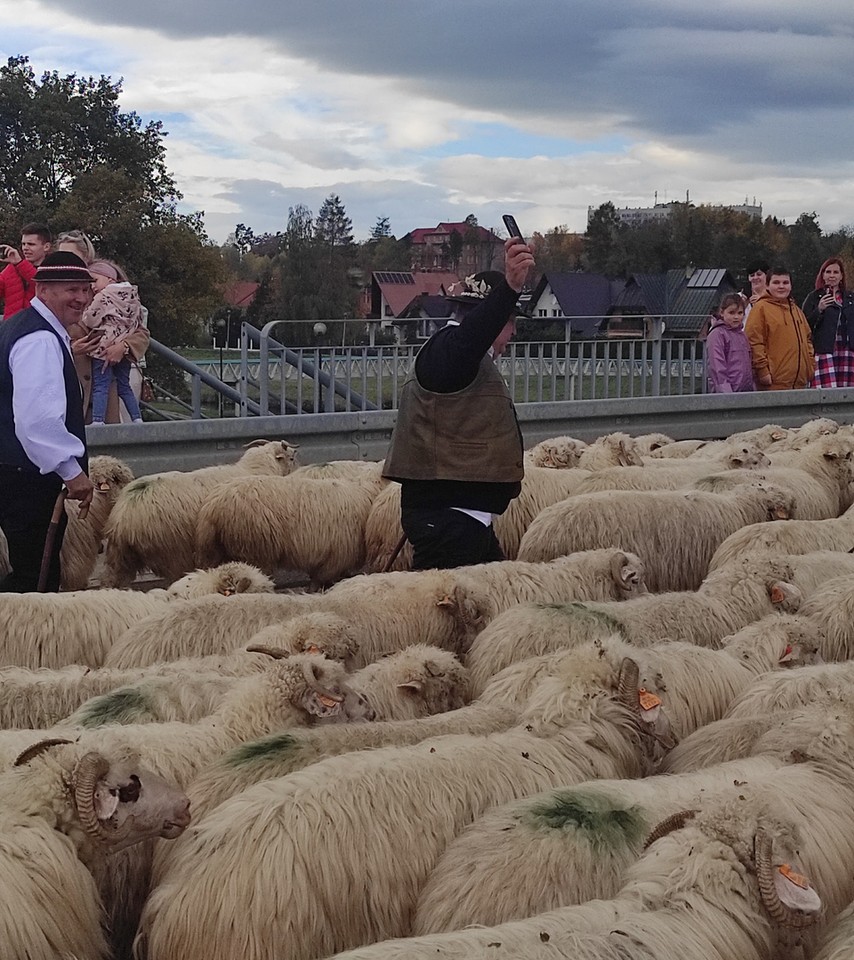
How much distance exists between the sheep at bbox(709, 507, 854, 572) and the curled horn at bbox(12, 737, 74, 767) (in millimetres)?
3926

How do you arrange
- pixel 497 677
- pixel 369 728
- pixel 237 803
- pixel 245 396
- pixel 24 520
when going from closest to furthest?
pixel 237 803, pixel 369 728, pixel 497 677, pixel 24 520, pixel 245 396

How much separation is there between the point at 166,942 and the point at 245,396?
8005 millimetres

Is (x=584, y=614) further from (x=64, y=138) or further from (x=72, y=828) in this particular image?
(x=64, y=138)

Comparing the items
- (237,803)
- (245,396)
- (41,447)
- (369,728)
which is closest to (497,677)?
(369,728)

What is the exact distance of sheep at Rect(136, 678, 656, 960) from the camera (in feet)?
10.0

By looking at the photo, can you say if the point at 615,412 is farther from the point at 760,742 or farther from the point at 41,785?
the point at 41,785

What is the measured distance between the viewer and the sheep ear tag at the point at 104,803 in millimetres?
3203

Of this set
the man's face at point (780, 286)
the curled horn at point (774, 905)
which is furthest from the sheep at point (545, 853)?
the man's face at point (780, 286)

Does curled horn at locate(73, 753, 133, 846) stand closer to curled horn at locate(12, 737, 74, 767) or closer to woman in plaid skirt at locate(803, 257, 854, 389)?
curled horn at locate(12, 737, 74, 767)

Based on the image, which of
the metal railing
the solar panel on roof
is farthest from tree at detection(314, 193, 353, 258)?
the metal railing

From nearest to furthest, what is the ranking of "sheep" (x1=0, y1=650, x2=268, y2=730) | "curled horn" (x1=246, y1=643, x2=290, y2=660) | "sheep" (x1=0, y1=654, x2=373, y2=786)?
"sheep" (x1=0, y1=654, x2=373, y2=786), "sheep" (x1=0, y1=650, x2=268, y2=730), "curled horn" (x1=246, y1=643, x2=290, y2=660)

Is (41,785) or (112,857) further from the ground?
(41,785)

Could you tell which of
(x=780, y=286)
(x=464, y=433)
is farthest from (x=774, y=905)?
(x=780, y=286)

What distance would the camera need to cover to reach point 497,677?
454 centimetres
